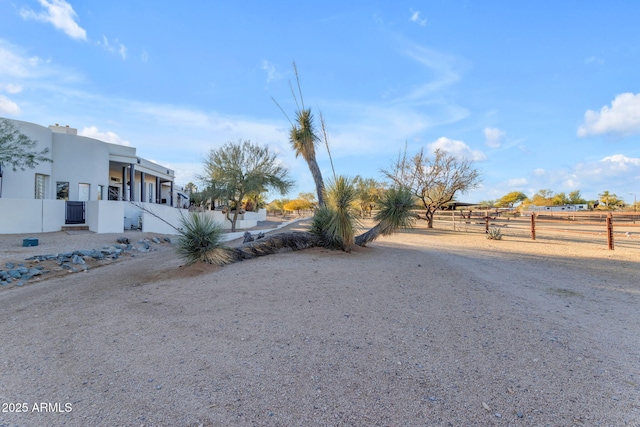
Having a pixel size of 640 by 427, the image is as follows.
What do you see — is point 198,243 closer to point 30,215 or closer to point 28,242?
point 28,242

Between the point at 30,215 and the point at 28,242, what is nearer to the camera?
the point at 28,242

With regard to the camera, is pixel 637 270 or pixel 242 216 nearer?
pixel 637 270

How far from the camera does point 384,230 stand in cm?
1049

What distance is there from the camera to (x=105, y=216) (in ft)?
53.1

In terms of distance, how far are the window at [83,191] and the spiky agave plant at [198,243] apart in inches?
602

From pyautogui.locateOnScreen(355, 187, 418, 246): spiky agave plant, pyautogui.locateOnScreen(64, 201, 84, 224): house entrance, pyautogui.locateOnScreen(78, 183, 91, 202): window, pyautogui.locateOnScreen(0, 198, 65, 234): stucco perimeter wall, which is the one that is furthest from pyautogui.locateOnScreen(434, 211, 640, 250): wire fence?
pyautogui.locateOnScreen(78, 183, 91, 202): window

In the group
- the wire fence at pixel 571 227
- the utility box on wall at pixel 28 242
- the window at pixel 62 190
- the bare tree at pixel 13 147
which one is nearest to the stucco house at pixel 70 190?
the window at pixel 62 190

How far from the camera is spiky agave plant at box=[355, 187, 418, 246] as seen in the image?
9.96m

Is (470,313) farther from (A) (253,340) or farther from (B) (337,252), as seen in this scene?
(B) (337,252)

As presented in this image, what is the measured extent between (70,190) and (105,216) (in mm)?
4544

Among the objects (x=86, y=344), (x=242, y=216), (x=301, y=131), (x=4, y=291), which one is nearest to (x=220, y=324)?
(x=86, y=344)

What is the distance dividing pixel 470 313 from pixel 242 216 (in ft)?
94.5

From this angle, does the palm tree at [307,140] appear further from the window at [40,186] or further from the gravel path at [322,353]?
the window at [40,186]

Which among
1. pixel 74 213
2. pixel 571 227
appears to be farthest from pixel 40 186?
pixel 571 227
